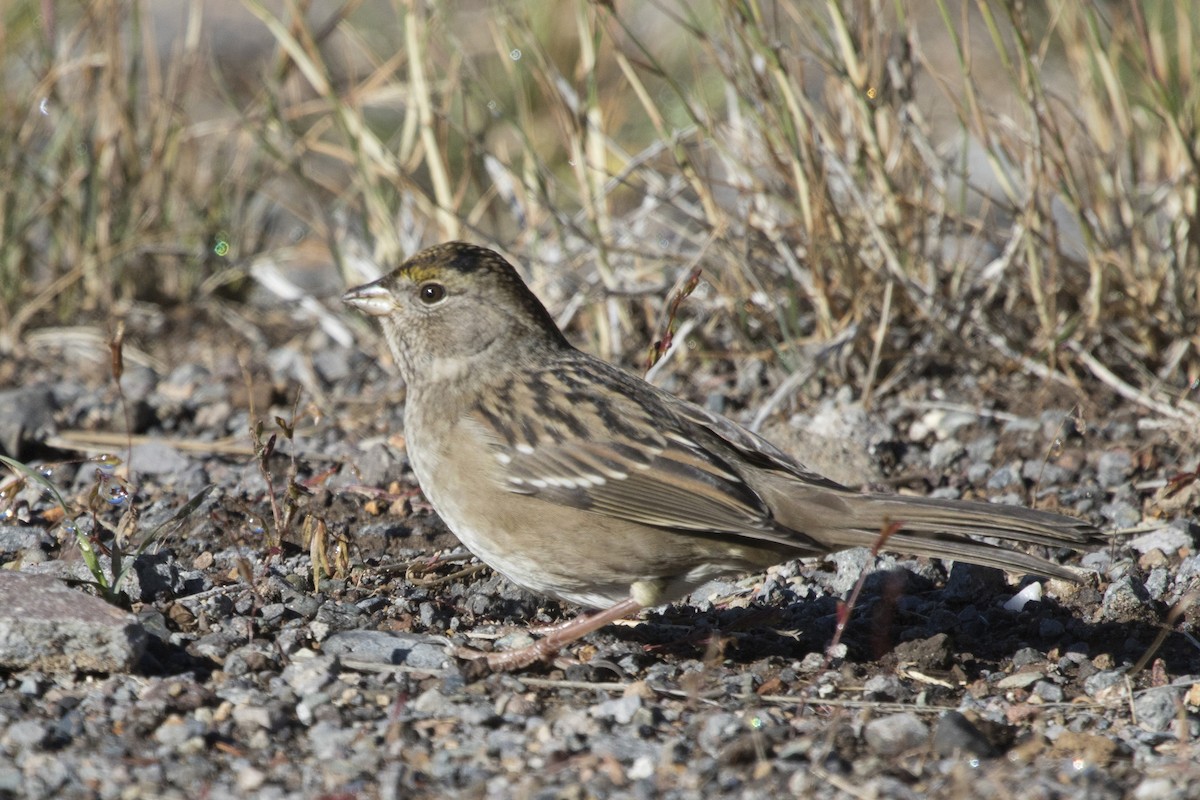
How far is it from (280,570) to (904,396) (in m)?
2.55

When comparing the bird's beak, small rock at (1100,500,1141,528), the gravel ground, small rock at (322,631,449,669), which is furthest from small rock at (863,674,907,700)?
the bird's beak

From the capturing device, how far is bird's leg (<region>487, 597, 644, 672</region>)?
3814mm

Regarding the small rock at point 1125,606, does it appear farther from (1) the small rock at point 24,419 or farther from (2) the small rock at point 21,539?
(1) the small rock at point 24,419

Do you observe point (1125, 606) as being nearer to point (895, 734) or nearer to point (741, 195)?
point (895, 734)

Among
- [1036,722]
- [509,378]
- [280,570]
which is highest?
[509,378]

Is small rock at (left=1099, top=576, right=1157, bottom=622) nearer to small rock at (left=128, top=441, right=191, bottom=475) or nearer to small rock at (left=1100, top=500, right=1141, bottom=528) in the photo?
small rock at (left=1100, top=500, right=1141, bottom=528)

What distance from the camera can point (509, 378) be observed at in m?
4.46

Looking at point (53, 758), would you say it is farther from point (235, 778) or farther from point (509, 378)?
point (509, 378)

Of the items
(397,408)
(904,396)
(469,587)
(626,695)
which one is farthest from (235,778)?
(904,396)

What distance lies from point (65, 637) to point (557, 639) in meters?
1.23

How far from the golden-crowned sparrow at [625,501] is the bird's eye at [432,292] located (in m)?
0.29

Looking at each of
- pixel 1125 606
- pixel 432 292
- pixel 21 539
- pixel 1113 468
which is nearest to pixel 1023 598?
pixel 1125 606

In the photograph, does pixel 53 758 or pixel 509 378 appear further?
pixel 509 378

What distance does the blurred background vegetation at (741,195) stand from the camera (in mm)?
5273
